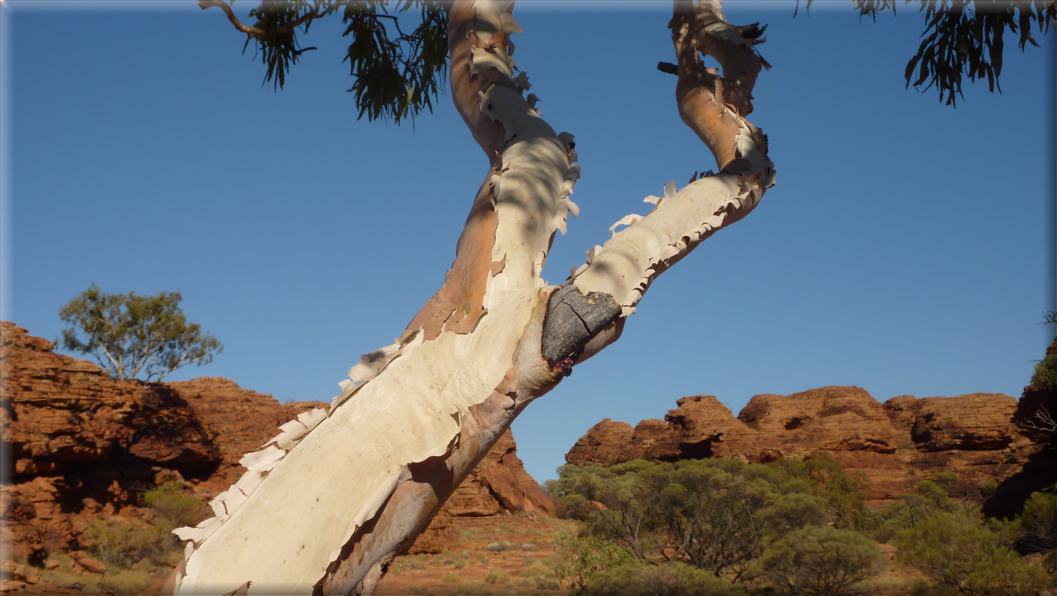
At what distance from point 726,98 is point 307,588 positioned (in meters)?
2.57

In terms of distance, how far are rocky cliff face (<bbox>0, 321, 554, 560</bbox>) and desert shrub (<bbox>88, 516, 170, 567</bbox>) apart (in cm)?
32

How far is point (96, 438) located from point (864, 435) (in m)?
34.8

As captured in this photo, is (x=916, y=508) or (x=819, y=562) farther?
(x=916, y=508)

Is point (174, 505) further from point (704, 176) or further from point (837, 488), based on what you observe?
point (837, 488)

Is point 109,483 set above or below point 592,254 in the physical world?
above

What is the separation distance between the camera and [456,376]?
5.40 feet

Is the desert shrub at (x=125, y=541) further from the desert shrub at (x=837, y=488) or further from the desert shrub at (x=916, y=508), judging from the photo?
the desert shrub at (x=916, y=508)

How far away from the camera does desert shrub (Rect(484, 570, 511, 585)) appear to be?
44.2ft

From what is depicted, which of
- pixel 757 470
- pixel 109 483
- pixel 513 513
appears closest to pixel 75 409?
pixel 109 483

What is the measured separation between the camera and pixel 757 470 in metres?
18.5

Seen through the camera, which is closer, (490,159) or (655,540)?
(490,159)

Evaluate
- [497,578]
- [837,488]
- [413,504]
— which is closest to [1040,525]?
[497,578]

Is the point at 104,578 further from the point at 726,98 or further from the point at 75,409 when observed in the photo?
the point at 726,98

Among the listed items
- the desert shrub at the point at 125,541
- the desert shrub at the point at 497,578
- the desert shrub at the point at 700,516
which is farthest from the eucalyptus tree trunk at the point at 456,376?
the desert shrub at the point at 125,541
